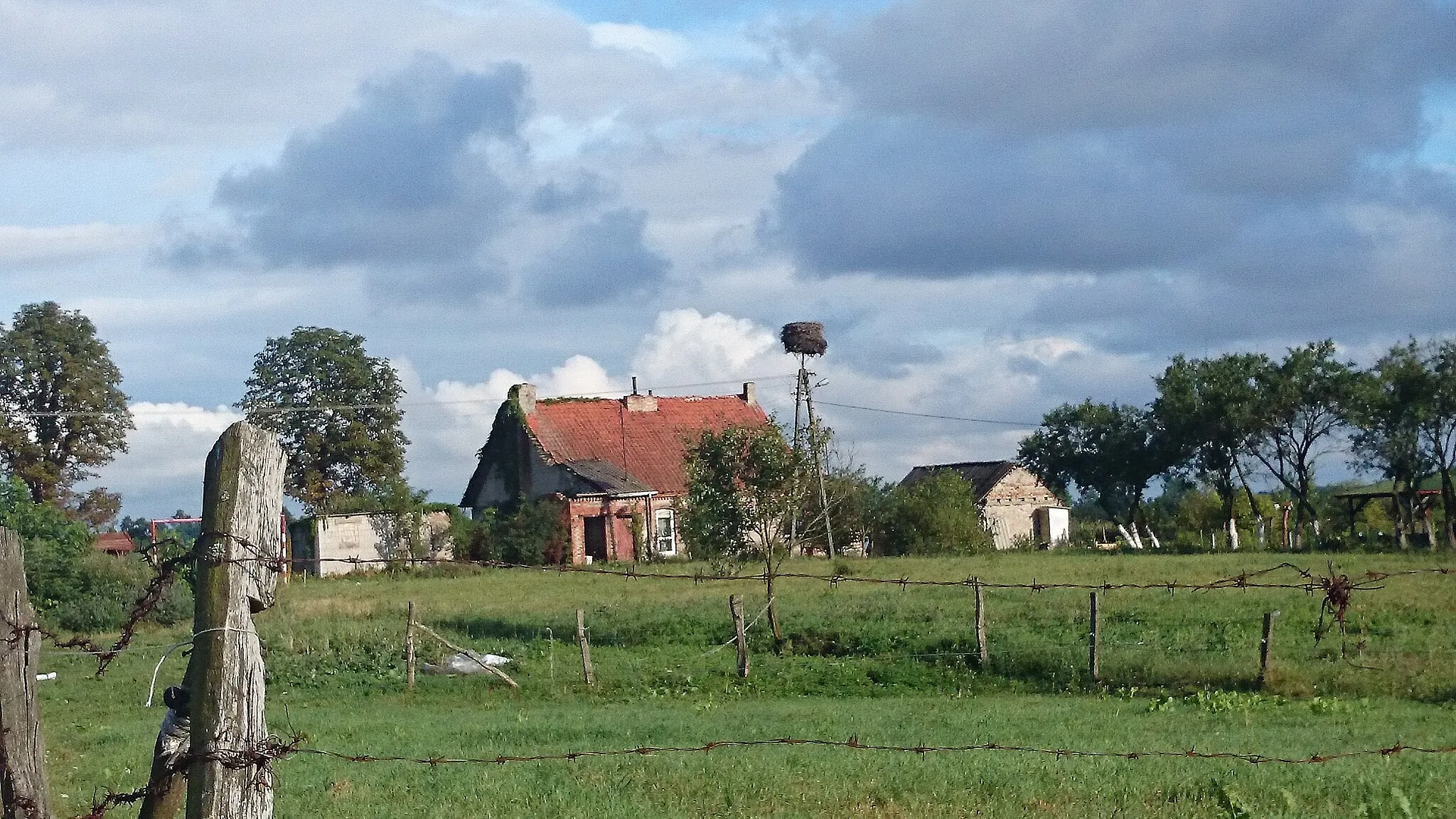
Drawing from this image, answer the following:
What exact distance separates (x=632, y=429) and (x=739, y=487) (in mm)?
35095

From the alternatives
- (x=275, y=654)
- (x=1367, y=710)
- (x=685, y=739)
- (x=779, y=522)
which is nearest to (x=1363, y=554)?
(x=779, y=522)

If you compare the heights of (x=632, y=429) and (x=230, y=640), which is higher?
(x=632, y=429)

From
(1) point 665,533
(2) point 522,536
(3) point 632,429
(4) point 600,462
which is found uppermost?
(3) point 632,429

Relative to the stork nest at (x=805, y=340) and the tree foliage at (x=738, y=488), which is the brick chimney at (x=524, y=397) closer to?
the stork nest at (x=805, y=340)

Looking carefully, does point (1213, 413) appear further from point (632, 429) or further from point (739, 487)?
point (739, 487)

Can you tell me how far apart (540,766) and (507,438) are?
53865mm

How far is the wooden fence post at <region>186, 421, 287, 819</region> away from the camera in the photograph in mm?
4551

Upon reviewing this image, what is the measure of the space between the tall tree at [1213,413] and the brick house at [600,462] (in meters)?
20.1

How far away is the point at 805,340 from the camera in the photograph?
55.2 metres

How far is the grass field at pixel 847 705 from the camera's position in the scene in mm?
8797

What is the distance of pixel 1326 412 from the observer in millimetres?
63125

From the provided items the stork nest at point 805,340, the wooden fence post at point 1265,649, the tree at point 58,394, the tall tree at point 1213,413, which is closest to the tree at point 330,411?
the tree at point 58,394

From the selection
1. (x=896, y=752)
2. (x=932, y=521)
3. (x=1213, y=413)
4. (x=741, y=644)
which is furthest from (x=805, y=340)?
(x=896, y=752)

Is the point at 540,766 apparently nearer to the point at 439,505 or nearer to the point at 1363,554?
the point at 1363,554
